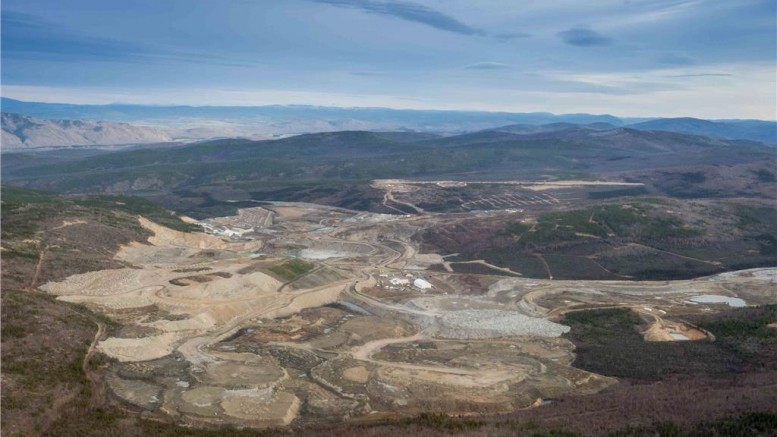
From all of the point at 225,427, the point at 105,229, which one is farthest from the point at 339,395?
the point at 105,229

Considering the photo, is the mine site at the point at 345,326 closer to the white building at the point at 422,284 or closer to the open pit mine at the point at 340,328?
the open pit mine at the point at 340,328

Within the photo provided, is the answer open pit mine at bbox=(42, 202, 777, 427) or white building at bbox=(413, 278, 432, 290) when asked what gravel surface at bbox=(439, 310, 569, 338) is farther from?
white building at bbox=(413, 278, 432, 290)

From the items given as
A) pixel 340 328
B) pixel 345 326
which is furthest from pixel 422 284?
pixel 340 328

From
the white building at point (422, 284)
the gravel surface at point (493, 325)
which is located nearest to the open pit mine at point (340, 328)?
the gravel surface at point (493, 325)

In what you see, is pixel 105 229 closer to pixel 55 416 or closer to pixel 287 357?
pixel 287 357

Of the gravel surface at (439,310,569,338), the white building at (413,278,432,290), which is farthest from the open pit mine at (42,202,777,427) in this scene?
the white building at (413,278,432,290)

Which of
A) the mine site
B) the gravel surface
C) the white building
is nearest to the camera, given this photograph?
the mine site

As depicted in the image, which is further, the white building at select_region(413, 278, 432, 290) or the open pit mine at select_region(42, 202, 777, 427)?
the white building at select_region(413, 278, 432, 290)
